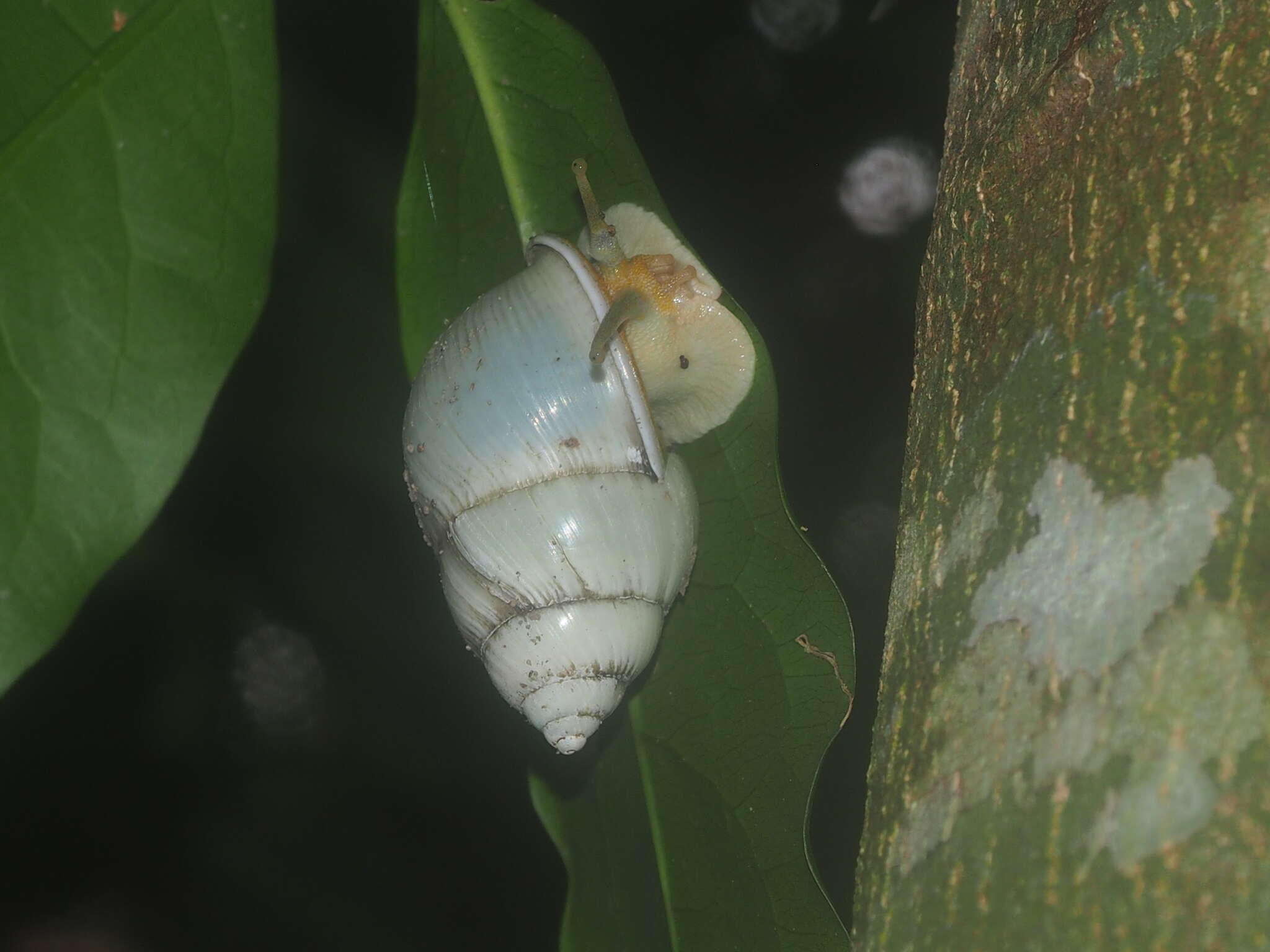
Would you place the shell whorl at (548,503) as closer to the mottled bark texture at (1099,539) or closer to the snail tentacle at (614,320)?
the snail tentacle at (614,320)

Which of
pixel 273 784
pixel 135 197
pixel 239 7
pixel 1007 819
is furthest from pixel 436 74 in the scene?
pixel 273 784

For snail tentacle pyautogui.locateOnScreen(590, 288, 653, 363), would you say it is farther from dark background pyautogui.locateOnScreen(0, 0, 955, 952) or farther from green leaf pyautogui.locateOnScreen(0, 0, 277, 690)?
dark background pyautogui.locateOnScreen(0, 0, 955, 952)

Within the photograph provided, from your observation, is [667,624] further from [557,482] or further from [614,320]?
[614,320]

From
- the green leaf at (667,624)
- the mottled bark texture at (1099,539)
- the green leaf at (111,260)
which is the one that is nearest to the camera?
the mottled bark texture at (1099,539)

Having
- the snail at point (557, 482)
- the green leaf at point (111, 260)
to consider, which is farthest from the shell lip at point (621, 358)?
the green leaf at point (111, 260)

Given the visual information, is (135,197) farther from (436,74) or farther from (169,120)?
(436,74)

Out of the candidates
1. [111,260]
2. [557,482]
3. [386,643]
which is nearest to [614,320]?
[557,482]
